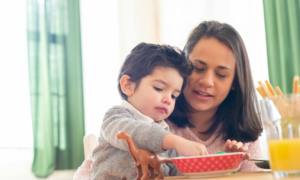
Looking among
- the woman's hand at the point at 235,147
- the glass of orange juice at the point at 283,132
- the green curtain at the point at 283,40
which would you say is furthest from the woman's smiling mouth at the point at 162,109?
the green curtain at the point at 283,40

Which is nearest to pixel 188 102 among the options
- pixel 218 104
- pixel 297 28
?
pixel 218 104

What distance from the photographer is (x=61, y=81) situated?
3.20 meters

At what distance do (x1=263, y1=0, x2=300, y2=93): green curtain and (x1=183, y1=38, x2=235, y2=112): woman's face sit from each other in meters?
1.27

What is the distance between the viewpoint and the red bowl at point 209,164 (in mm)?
756

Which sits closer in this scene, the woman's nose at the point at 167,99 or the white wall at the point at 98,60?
the woman's nose at the point at 167,99

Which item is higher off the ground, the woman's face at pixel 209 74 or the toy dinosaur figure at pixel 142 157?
the woman's face at pixel 209 74

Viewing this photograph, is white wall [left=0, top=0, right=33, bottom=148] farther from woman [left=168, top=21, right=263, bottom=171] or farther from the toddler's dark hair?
the toddler's dark hair

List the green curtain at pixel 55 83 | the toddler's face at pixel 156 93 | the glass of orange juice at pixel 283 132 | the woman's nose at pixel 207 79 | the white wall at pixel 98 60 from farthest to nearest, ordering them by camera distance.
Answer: the white wall at pixel 98 60, the green curtain at pixel 55 83, the woman's nose at pixel 207 79, the toddler's face at pixel 156 93, the glass of orange juice at pixel 283 132

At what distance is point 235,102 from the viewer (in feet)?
5.24

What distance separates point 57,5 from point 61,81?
2.35 feet

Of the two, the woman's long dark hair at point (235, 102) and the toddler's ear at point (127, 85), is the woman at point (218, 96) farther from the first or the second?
the toddler's ear at point (127, 85)

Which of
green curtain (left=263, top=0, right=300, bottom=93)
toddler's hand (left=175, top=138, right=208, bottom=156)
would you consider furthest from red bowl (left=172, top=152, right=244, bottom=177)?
green curtain (left=263, top=0, right=300, bottom=93)

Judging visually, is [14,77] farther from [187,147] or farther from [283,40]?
[187,147]

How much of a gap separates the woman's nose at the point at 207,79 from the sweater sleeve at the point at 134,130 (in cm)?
53
